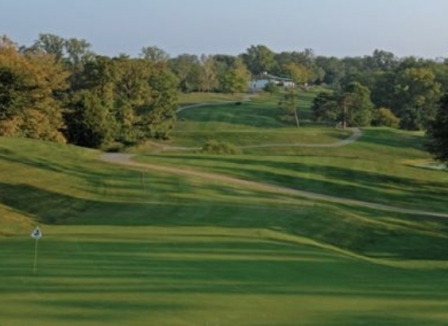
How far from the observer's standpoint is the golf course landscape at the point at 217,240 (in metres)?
11.8

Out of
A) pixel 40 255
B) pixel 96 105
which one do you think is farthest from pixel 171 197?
pixel 96 105

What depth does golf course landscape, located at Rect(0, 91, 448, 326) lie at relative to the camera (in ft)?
38.7

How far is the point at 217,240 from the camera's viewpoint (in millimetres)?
21328

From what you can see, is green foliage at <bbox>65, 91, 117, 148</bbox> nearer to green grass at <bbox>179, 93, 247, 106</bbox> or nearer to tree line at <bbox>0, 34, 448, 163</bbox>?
tree line at <bbox>0, 34, 448, 163</bbox>

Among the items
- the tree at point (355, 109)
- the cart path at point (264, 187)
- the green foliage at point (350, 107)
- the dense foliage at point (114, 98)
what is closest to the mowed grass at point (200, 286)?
the cart path at point (264, 187)

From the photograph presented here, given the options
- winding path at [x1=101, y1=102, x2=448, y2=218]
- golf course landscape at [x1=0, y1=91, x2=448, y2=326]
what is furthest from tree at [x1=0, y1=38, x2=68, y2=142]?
winding path at [x1=101, y1=102, x2=448, y2=218]

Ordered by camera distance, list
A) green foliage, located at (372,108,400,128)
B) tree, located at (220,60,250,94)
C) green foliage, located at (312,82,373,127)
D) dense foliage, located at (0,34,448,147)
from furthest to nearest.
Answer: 1. tree, located at (220,60,250,94)
2. green foliage, located at (372,108,400,128)
3. green foliage, located at (312,82,373,127)
4. dense foliage, located at (0,34,448,147)

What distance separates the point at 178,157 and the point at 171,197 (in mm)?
16286

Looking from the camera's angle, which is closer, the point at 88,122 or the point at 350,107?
the point at 88,122

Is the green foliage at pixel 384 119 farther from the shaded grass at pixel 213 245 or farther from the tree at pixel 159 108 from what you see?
the shaded grass at pixel 213 245

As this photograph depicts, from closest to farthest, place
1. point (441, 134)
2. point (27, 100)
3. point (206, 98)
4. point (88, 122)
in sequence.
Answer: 1. point (441, 134)
2. point (27, 100)
3. point (88, 122)
4. point (206, 98)

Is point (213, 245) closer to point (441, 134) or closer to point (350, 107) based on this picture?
point (441, 134)

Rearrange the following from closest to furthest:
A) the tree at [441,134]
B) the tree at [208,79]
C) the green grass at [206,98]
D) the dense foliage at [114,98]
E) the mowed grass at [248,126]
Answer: the tree at [441,134]
the dense foliage at [114,98]
the mowed grass at [248,126]
the green grass at [206,98]
the tree at [208,79]

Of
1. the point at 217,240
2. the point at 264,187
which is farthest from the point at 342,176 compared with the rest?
the point at 217,240
